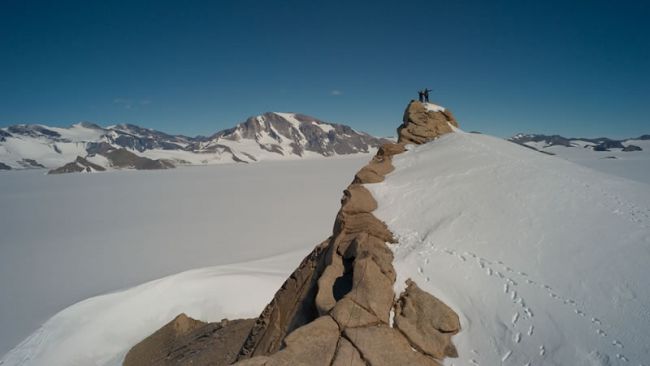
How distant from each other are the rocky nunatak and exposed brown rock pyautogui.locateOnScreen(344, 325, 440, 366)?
2 centimetres

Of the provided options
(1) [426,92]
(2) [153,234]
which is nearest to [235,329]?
(1) [426,92]

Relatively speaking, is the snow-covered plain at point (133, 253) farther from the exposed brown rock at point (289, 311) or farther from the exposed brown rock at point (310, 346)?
the exposed brown rock at point (310, 346)

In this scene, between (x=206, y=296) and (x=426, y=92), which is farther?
(x=426, y=92)

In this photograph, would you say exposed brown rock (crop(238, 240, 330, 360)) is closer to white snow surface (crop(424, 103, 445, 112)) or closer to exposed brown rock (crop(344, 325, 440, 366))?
exposed brown rock (crop(344, 325, 440, 366))

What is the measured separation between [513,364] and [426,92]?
25253 millimetres

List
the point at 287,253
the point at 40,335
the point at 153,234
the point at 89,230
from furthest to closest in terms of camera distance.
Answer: the point at 89,230 < the point at 153,234 < the point at 287,253 < the point at 40,335

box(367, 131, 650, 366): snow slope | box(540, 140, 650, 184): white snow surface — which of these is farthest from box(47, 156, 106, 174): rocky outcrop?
box(540, 140, 650, 184): white snow surface

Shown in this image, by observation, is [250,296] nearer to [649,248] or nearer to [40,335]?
[40,335]

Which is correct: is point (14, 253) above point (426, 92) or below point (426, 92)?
below

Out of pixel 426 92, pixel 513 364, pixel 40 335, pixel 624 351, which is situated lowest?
pixel 40 335

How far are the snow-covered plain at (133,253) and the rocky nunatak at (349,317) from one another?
21.1 ft

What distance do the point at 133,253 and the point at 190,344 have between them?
25464 mm

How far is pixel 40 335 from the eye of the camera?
20562mm

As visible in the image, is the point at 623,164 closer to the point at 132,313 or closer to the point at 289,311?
the point at 289,311
